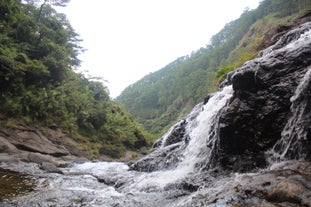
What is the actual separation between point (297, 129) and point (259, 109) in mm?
1493

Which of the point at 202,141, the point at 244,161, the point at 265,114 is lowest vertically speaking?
the point at 244,161

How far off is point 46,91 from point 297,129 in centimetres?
2046

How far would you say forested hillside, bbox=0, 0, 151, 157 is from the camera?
19969mm

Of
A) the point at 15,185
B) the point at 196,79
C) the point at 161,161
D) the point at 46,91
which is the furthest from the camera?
the point at 196,79

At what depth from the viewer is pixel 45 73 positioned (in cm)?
2323

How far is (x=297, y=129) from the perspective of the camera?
7.41 metres

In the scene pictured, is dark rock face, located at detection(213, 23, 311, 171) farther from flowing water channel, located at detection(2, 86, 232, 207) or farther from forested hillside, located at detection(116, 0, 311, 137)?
forested hillside, located at detection(116, 0, 311, 137)

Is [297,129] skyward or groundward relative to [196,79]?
groundward

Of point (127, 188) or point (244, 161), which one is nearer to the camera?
point (244, 161)

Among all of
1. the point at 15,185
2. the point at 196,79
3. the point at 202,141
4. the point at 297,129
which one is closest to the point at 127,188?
the point at 15,185

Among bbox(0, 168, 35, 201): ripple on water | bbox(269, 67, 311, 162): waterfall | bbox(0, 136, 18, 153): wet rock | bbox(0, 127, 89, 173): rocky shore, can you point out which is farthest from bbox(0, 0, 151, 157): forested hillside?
bbox(269, 67, 311, 162): waterfall

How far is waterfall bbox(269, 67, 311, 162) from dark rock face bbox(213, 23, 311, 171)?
1.04 feet

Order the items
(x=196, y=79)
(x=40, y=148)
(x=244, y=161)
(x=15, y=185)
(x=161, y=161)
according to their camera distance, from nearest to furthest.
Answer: (x=15, y=185) → (x=244, y=161) → (x=161, y=161) → (x=40, y=148) → (x=196, y=79)

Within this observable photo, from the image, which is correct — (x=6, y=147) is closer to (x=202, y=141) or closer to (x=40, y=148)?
(x=40, y=148)
